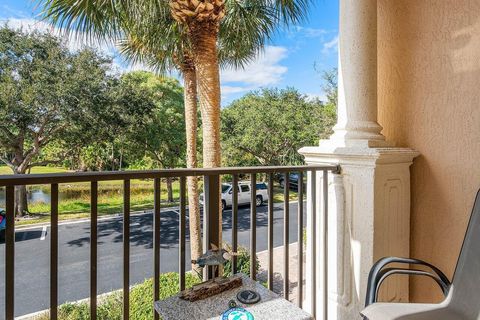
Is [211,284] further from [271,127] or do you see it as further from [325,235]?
[271,127]

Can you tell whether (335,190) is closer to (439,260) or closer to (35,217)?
(439,260)

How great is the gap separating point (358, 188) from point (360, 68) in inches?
28.8

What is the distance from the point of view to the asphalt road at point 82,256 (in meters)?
6.25

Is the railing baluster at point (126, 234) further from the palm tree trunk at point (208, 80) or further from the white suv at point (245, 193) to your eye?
the white suv at point (245, 193)

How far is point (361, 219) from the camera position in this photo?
5.34 ft

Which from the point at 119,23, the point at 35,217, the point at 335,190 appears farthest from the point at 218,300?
the point at 35,217

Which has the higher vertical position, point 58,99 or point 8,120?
point 58,99

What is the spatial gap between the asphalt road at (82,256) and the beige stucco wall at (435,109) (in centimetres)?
629

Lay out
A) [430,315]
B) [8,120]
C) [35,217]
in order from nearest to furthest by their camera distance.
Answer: [430,315], [8,120], [35,217]

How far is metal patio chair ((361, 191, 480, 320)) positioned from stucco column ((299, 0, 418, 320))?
0.35 metres

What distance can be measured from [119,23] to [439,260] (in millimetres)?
4135

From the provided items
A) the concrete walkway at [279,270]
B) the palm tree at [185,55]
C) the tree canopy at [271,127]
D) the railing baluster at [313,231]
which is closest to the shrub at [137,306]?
the palm tree at [185,55]

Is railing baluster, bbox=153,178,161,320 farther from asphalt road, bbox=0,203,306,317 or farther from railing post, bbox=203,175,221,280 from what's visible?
asphalt road, bbox=0,203,306,317

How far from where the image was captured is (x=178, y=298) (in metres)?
1.08
